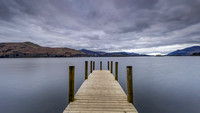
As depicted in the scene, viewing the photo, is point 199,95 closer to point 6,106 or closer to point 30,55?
point 6,106

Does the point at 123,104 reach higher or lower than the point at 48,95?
higher

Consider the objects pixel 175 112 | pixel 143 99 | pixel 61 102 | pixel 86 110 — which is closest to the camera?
pixel 86 110

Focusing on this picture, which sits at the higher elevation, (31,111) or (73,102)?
(73,102)

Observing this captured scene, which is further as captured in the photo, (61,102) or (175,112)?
(61,102)

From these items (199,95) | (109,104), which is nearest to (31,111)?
(109,104)

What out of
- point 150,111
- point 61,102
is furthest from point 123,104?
point 61,102

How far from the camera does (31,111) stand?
7.14 metres

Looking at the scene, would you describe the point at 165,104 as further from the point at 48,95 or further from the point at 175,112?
the point at 48,95

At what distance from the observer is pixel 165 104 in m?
8.02

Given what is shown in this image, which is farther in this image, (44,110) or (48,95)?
(48,95)

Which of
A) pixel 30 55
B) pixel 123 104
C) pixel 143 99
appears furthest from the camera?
pixel 30 55

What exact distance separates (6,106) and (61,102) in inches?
163

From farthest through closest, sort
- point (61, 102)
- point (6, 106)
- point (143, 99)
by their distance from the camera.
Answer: point (143, 99)
point (61, 102)
point (6, 106)

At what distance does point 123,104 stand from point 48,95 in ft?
26.7
